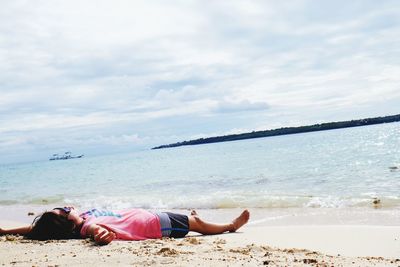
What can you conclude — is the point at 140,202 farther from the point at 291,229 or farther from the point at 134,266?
the point at 134,266

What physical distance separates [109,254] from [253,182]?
546 inches

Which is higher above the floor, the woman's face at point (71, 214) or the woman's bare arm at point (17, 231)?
the woman's face at point (71, 214)

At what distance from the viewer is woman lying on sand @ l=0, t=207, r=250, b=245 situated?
19.9ft

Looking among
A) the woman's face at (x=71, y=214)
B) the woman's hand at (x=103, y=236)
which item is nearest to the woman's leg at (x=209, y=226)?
the woman's hand at (x=103, y=236)

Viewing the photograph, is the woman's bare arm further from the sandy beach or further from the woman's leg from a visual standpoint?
the woman's leg

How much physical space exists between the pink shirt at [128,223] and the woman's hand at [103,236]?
0.83 ft

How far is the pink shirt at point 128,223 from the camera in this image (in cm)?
601

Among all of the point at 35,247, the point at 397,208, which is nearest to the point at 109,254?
the point at 35,247

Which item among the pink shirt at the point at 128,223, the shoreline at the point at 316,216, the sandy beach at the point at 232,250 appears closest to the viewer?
the sandy beach at the point at 232,250

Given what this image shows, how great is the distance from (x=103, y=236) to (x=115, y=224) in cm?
54

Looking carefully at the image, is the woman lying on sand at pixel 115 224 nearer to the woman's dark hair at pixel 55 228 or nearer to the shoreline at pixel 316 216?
the woman's dark hair at pixel 55 228

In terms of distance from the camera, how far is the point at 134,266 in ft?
14.3

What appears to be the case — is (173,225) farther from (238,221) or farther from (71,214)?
(71,214)

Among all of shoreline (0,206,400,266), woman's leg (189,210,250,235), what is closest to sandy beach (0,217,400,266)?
shoreline (0,206,400,266)
